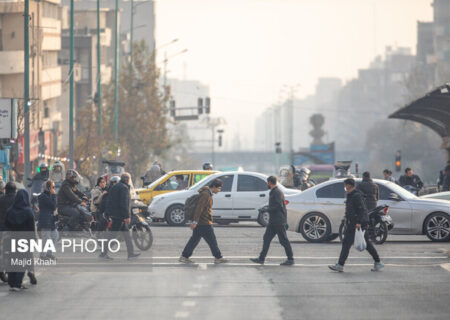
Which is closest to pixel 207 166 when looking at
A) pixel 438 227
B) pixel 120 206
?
pixel 438 227

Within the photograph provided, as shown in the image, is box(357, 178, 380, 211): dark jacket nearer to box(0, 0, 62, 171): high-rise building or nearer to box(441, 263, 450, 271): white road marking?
box(441, 263, 450, 271): white road marking

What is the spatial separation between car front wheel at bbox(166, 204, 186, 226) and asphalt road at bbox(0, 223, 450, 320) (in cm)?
839

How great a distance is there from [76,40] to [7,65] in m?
35.9

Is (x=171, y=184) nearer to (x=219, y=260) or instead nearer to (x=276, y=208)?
(x=219, y=260)

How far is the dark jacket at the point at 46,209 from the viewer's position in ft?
69.3

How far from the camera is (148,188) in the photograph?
116 ft

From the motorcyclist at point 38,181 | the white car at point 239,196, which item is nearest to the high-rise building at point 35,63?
the white car at point 239,196

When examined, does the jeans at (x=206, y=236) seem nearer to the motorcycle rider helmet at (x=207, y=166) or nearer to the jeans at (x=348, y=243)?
the jeans at (x=348, y=243)

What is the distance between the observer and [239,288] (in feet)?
55.3

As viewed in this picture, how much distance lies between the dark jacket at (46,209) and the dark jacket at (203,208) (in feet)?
9.37

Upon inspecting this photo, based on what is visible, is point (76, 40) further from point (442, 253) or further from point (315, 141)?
point (442, 253)

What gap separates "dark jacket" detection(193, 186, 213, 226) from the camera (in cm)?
2061

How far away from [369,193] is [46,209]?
24.8ft

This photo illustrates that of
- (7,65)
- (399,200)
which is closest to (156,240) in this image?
(399,200)
